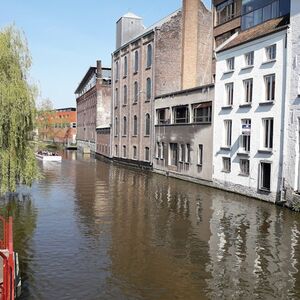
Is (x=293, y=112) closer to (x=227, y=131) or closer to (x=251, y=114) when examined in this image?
(x=251, y=114)

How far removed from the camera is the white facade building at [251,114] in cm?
2447

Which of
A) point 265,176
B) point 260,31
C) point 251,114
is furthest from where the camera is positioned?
point 260,31

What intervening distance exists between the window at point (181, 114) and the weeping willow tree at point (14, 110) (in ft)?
63.5

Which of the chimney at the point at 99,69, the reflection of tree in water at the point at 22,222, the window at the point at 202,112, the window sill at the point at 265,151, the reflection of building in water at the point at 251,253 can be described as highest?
the chimney at the point at 99,69

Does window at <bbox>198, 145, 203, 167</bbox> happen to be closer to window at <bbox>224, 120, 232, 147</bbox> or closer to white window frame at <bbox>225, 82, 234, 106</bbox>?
window at <bbox>224, 120, 232, 147</bbox>

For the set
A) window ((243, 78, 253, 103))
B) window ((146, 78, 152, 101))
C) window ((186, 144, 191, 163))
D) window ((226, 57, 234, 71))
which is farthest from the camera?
window ((146, 78, 152, 101))

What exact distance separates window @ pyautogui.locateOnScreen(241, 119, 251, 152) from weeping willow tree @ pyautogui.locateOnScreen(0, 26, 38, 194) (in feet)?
44.8

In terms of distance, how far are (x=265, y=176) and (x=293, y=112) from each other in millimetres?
4473

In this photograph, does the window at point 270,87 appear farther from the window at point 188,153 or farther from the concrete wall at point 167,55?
the concrete wall at point 167,55

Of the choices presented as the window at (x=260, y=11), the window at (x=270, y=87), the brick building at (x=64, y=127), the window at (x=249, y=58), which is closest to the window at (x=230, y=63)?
the window at (x=249, y=58)

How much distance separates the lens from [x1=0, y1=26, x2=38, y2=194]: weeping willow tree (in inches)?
741

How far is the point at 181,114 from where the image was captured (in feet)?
129

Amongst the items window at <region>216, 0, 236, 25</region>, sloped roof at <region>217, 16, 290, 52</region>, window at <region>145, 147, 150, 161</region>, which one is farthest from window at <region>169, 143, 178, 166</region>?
window at <region>216, 0, 236, 25</region>

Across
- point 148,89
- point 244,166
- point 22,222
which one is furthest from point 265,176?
point 148,89
